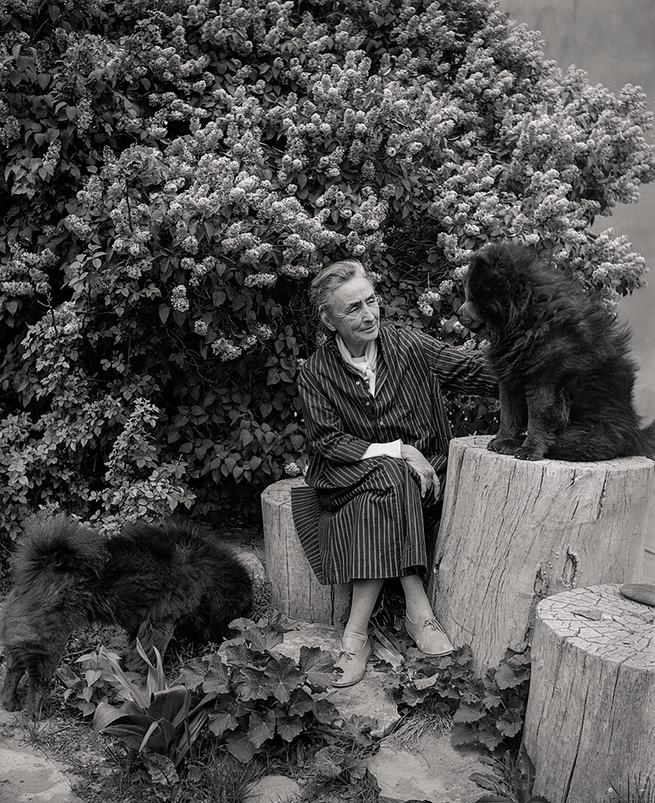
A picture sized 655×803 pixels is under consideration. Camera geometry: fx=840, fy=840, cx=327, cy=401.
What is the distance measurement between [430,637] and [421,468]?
28.8 inches

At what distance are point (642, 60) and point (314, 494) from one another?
176 inches

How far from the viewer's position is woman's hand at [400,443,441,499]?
147 inches

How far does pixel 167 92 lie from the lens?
16.3ft

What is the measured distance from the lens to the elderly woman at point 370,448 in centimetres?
362

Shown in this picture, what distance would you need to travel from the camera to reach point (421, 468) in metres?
3.76

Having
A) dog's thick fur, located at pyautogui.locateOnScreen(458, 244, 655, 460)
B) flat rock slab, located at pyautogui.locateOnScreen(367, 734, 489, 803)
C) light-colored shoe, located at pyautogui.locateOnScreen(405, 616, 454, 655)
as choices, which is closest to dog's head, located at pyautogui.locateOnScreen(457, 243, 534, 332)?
dog's thick fur, located at pyautogui.locateOnScreen(458, 244, 655, 460)

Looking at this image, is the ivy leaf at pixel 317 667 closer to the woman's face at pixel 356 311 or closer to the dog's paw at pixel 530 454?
the dog's paw at pixel 530 454

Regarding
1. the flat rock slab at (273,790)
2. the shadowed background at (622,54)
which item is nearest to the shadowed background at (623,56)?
the shadowed background at (622,54)

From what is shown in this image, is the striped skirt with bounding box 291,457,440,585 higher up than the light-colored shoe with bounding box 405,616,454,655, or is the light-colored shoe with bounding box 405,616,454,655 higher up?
the striped skirt with bounding box 291,457,440,585

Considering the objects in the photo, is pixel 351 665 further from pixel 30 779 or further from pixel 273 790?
pixel 30 779

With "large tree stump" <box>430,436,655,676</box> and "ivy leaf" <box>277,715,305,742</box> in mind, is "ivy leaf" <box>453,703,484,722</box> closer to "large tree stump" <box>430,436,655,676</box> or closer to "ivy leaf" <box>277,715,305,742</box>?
"large tree stump" <box>430,436,655,676</box>

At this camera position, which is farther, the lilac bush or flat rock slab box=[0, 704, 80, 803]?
the lilac bush

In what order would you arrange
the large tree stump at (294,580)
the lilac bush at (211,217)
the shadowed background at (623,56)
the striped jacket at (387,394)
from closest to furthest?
the striped jacket at (387,394)
the large tree stump at (294,580)
the lilac bush at (211,217)
the shadowed background at (623,56)

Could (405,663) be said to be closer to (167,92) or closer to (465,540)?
(465,540)
